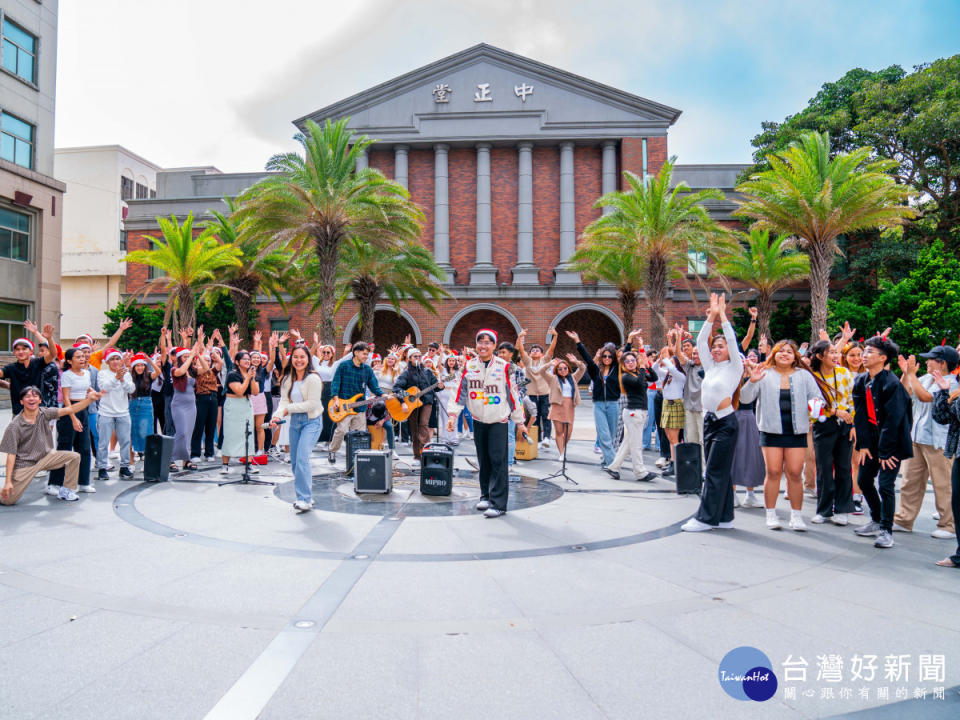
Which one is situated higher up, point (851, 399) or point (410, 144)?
point (410, 144)

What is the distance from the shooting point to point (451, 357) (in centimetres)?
1364

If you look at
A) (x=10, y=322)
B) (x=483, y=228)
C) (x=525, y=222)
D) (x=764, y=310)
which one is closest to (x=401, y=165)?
(x=483, y=228)

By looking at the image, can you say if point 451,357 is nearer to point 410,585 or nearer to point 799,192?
point 410,585

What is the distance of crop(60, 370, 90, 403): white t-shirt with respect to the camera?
8562 mm

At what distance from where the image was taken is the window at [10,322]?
27.2m

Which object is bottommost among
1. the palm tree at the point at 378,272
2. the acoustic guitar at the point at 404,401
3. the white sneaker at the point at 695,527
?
the white sneaker at the point at 695,527

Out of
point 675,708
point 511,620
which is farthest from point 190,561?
point 675,708

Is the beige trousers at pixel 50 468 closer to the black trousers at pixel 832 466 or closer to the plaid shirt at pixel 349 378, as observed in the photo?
the plaid shirt at pixel 349 378

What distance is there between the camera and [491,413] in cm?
720

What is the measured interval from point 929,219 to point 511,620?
3363 cm

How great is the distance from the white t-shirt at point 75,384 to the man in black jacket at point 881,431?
9.96 m

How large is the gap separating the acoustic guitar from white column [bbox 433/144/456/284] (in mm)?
23106

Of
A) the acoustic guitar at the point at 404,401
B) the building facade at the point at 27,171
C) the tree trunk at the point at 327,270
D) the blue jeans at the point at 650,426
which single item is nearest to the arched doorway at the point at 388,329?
the tree trunk at the point at 327,270

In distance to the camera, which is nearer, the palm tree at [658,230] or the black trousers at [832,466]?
the black trousers at [832,466]
